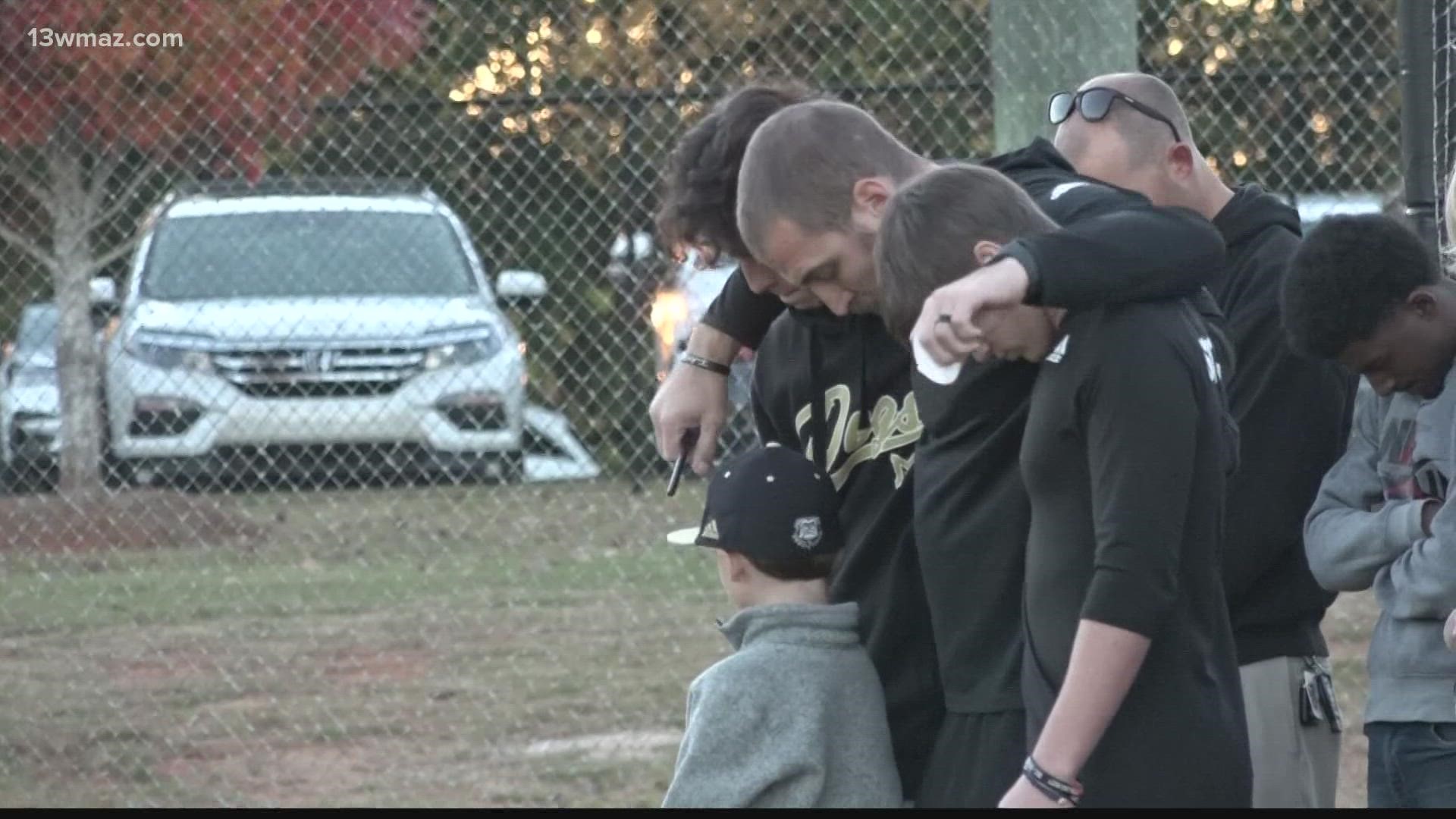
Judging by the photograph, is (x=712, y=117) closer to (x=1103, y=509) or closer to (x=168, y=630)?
(x=1103, y=509)

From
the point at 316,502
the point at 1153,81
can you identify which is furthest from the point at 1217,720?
the point at 316,502

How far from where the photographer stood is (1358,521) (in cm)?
280

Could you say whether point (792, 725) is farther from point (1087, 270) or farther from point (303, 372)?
point (303, 372)

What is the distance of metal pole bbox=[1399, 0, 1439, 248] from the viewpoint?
370cm

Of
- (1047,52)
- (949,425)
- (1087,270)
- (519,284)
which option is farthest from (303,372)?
(1087,270)

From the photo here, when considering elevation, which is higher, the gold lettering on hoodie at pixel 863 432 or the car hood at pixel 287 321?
the gold lettering on hoodie at pixel 863 432

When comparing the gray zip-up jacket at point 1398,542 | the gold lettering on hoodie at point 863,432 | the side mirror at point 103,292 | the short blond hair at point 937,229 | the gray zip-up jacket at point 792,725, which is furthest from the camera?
the side mirror at point 103,292

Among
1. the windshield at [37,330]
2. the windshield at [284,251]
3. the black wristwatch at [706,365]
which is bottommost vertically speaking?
the windshield at [37,330]

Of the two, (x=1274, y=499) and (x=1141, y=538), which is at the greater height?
(x=1141, y=538)

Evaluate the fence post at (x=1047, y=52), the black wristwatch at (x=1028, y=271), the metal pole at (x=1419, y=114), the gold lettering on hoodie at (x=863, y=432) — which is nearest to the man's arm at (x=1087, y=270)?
the black wristwatch at (x=1028, y=271)

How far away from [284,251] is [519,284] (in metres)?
0.86

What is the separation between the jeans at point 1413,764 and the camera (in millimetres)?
2797

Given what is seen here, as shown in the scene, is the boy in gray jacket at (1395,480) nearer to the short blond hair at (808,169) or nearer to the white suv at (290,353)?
the short blond hair at (808,169)

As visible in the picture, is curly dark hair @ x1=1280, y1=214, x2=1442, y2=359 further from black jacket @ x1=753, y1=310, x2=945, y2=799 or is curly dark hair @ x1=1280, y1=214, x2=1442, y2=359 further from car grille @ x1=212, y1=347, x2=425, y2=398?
car grille @ x1=212, y1=347, x2=425, y2=398
